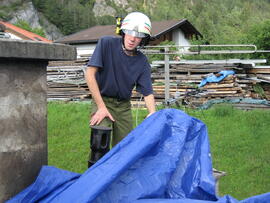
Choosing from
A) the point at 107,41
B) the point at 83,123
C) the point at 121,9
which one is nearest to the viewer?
the point at 107,41

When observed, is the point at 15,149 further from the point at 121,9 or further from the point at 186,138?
the point at 121,9

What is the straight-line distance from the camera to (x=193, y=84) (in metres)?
14.4

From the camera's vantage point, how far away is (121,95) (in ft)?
12.4

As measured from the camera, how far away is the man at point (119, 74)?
345cm

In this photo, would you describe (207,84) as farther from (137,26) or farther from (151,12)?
(151,12)

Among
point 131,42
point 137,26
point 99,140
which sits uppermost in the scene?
point 137,26

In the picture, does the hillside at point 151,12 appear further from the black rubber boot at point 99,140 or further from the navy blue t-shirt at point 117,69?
the black rubber boot at point 99,140

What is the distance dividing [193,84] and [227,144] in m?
7.22

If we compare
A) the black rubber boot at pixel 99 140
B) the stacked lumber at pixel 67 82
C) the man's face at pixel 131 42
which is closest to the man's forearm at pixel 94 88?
the black rubber boot at pixel 99 140

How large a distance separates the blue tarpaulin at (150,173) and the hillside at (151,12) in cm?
5657

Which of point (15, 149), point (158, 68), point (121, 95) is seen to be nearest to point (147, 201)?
point (15, 149)

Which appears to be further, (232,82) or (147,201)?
(232,82)

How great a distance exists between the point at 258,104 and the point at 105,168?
33.5 ft

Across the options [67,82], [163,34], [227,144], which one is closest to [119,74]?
[227,144]
